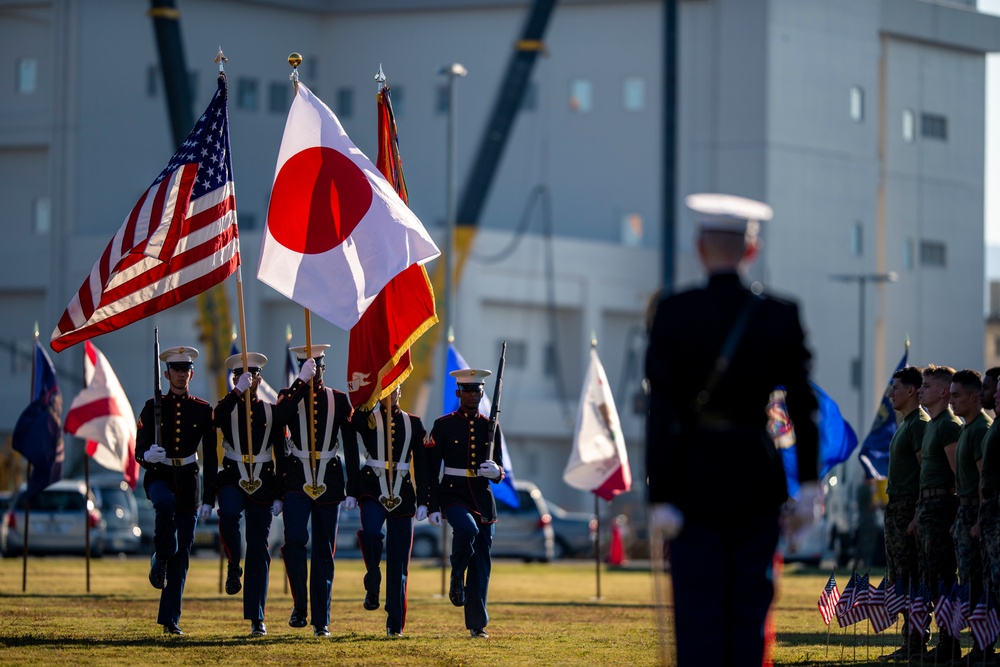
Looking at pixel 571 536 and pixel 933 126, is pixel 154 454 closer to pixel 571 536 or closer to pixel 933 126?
pixel 571 536

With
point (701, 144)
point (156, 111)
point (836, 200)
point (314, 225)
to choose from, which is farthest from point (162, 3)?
point (314, 225)

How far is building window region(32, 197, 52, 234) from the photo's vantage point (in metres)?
57.1

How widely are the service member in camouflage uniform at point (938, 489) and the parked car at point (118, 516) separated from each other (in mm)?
24293

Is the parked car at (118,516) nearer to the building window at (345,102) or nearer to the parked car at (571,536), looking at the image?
the parked car at (571,536)

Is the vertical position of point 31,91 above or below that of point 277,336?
above

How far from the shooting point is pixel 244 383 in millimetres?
13039

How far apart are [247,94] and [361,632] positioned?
47.3 m

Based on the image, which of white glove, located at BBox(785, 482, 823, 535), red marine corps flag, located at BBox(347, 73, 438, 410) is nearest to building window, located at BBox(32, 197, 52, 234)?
red marine corps flag, located at BBox(347, 73, 438, 410)

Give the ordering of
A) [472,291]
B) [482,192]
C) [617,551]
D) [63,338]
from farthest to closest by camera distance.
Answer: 1. [472,291]
2. [482,192]
3. [617,551]
4. [63,338]

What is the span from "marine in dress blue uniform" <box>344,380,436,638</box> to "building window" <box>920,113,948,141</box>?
5217cm

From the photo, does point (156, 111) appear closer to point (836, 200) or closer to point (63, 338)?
point (836, 200)

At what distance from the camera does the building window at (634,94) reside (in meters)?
59.2

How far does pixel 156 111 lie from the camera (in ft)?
190

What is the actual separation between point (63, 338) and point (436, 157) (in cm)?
4699
